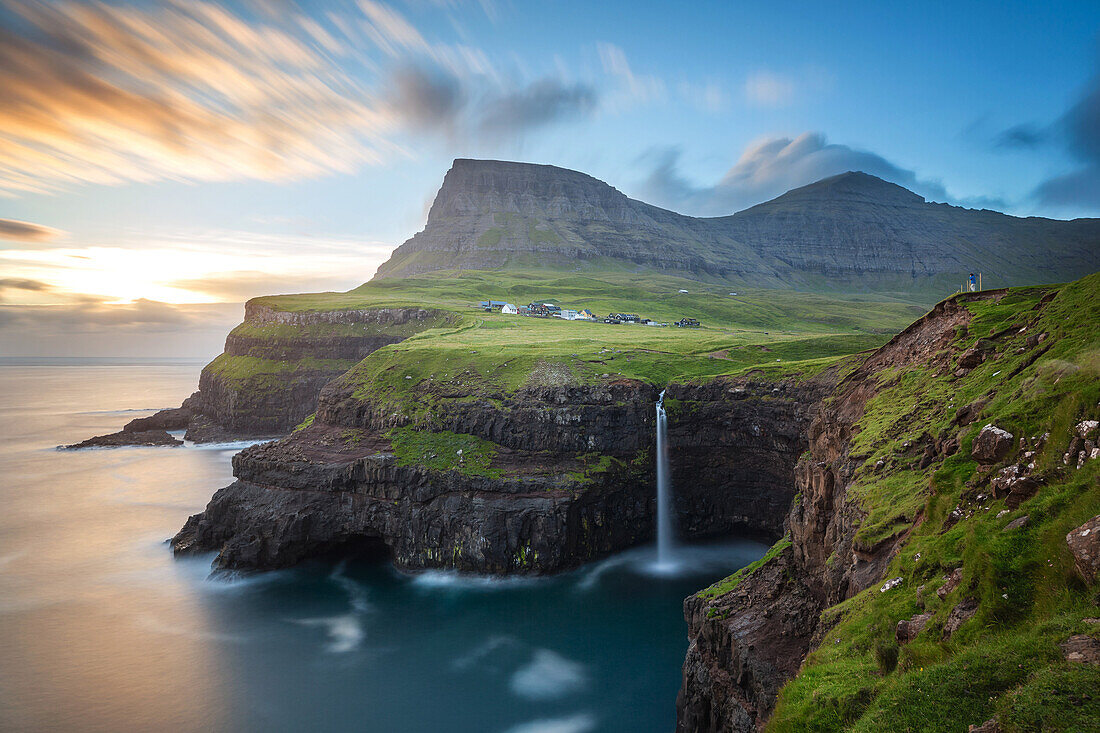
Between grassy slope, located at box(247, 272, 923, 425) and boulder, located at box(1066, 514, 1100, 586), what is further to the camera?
grassy slope, located at box(247, 272, 923, 425)

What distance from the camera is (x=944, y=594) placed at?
44.9 feet

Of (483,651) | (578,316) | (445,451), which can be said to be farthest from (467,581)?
(578,316)

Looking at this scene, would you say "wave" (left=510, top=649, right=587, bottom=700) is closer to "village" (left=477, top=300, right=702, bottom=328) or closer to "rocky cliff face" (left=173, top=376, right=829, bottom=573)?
"rocky cliff face" (left=173, top=376, right=829, bottom=573)

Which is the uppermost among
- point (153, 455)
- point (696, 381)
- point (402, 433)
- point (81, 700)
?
point (696, 381)

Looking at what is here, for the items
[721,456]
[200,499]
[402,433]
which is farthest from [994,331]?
[200,499]

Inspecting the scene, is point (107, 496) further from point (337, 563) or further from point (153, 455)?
point (337, 563)

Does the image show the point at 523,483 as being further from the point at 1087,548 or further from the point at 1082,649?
the point at 1082,649

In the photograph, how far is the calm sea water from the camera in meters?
38.7

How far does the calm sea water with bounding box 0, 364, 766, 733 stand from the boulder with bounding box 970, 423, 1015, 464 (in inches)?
1170

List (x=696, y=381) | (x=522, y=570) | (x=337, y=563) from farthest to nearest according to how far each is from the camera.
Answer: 1. (x=696, y=381)
2. (x=337, y=563)
3. (x=522, y=570)

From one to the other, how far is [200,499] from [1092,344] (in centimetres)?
10114

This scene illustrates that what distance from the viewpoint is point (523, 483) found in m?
59.2

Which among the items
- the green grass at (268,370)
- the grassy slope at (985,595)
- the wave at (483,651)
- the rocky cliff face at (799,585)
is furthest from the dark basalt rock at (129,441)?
the grassy slope at (985,595)

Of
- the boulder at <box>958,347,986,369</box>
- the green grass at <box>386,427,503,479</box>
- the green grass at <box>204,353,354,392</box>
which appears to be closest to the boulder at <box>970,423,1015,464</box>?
the boulder at <box>958,347,986,369</box>
